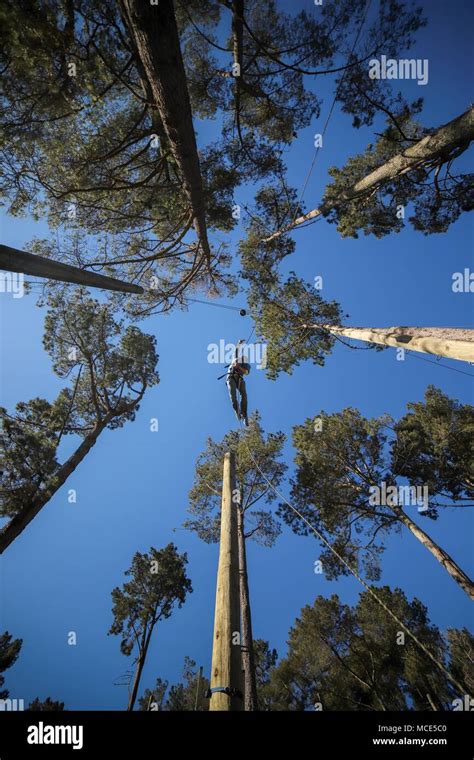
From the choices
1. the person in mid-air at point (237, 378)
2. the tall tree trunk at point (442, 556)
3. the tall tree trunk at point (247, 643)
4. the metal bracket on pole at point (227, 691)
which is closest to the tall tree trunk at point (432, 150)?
the person in mid-air at point (237, 378)

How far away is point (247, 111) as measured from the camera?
727 cm

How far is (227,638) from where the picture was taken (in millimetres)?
3096

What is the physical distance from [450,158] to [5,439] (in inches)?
451

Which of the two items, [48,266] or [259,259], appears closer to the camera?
[48,266]

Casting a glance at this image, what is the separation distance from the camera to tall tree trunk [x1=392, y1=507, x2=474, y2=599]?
21.8ft

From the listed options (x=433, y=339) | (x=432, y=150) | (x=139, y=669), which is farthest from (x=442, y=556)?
(x=432, y=150)

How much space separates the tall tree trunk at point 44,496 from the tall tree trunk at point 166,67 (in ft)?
23.3

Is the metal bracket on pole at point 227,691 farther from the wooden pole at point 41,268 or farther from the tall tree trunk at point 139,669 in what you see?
the tall tree trunk at point 139,669

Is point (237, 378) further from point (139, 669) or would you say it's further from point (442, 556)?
point (139, 669)

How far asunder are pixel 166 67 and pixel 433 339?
16.7ft

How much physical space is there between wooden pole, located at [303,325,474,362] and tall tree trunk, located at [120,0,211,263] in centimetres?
471
